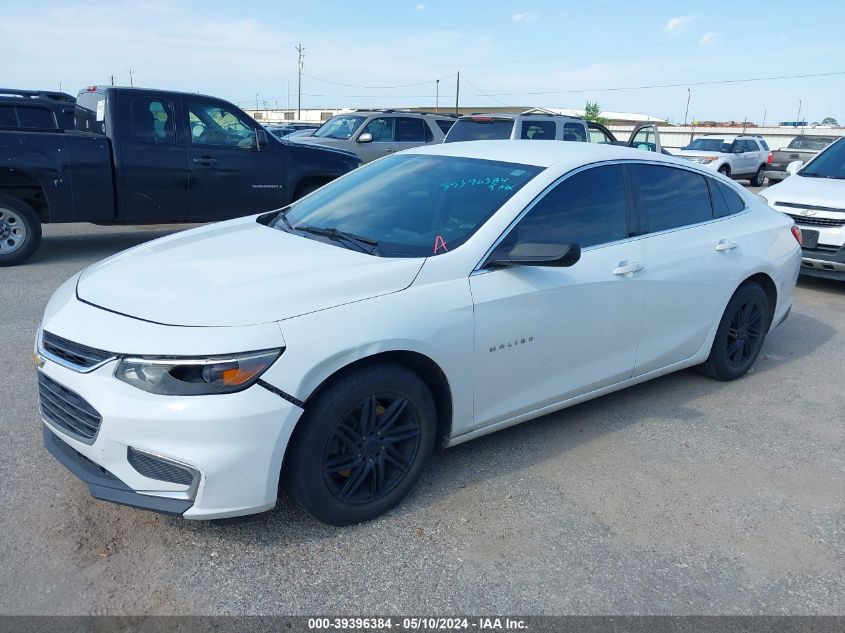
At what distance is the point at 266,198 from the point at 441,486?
662 centimetres

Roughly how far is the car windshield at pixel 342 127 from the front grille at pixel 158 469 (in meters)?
12.5

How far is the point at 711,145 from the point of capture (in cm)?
2259

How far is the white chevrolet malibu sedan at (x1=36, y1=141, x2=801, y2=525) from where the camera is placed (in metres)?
2.76

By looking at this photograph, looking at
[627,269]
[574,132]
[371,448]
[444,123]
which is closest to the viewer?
[371,448]

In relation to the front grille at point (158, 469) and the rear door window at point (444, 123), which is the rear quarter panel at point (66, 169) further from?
the rear door window at point (444, 123)

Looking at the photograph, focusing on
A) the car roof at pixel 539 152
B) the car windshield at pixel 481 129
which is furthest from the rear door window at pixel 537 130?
the car roof at pixel 539 152

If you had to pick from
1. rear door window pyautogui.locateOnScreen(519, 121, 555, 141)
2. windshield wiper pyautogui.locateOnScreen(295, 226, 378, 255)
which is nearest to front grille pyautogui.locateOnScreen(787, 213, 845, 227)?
rear door window pyautogui.locateOnScreen(519, 121, 555, 141)

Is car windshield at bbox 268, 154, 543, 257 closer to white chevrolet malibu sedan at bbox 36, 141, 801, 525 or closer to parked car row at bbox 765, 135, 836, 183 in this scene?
white chevrolet malibu sedan at bbox 36, 141, 801, 525

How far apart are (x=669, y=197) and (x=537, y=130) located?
26.5 ft

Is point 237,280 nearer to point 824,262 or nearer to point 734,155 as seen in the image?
point 824,262

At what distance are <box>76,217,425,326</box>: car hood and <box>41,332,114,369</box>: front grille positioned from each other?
202mm

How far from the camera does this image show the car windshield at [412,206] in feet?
11.9

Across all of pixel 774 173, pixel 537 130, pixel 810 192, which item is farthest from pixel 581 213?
pixel 774 173

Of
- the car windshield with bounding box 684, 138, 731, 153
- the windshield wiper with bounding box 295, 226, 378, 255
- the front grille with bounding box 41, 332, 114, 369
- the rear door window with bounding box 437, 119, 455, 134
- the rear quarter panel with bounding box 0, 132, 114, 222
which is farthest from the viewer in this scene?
Answer: the car windshield with bounding box 684, 138, 731, 153
